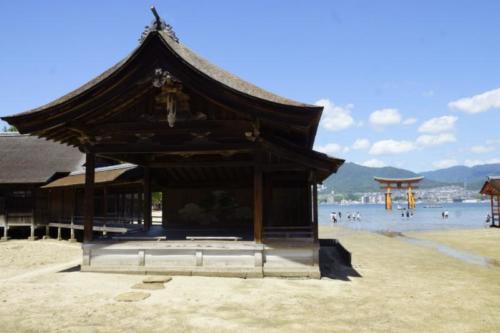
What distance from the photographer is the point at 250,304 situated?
8469mm

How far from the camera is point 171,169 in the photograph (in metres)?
16.3

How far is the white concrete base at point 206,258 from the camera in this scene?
1118cm

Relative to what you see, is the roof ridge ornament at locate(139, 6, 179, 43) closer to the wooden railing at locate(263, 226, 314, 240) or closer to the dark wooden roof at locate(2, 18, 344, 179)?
the dark wooden roof at locate(2, 18, 344, 179)

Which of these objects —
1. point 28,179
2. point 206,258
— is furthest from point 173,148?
point 28,179

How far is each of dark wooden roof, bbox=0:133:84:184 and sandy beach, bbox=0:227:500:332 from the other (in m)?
14.8

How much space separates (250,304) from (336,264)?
7.24m

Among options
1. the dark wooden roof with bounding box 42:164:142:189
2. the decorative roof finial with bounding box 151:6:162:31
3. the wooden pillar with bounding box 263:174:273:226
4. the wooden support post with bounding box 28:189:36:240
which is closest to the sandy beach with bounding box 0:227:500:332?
the wooden pillar with bounding box 263:174:273:226

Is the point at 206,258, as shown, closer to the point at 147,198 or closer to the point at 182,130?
the point at 182,130

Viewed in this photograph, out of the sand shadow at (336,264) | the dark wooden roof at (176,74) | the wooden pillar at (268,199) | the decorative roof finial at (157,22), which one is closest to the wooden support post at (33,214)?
the dark wooden roof at (176,74)

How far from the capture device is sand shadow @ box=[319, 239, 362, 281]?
1247 centimetres

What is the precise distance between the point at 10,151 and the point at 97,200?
7.82 metres

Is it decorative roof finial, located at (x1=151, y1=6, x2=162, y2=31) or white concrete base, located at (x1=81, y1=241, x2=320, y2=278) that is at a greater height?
decorative roof finial, located at (x1=151, y1=6, x2=162, y2=31)

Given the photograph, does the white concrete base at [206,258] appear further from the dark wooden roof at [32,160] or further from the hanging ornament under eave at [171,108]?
the dark wooden roof at [32,160]

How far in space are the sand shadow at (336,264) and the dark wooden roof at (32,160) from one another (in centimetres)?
1828
